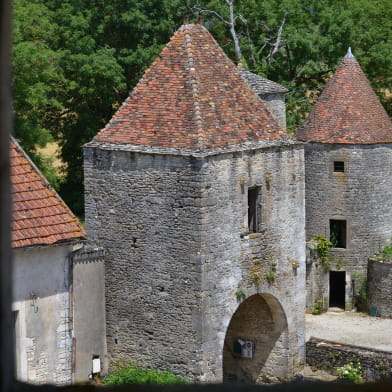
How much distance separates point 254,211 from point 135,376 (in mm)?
4270

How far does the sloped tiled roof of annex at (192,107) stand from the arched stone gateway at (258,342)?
4146 mm

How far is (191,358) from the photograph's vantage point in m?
18.1

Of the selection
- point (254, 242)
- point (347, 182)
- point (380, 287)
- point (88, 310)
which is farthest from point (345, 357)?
point (347, 182)

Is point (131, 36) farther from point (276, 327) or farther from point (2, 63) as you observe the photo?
point (2, 63)

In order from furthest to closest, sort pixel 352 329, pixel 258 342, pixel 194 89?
pixel 352 329
pixel 258 342
pixel 194 89

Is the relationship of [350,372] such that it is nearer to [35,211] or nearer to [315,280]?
[315,280]

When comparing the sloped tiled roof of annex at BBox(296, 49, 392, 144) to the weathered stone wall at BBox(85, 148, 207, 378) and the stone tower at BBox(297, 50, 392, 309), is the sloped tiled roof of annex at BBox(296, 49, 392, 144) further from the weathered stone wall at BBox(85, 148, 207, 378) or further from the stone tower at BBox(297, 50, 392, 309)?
the weathered stone wall at BBox(85, 148, 207, 378)

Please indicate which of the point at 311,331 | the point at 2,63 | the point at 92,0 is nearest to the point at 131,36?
the point at 92,0

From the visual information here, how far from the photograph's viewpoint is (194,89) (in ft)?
60.4

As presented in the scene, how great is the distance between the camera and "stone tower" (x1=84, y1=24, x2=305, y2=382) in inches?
696

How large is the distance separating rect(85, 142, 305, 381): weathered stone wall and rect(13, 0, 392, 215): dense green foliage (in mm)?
15429

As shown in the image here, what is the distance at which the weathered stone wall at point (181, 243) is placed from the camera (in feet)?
57.8

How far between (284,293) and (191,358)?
3218 mm

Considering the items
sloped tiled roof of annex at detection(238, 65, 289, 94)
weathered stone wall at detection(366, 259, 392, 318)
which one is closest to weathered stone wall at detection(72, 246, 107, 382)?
sloped tiled roof of annex at detection(238, 65, 289, 94)
